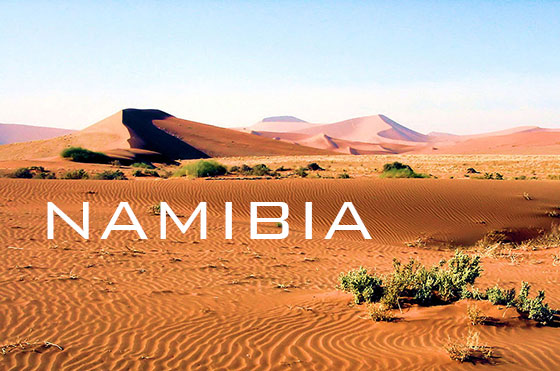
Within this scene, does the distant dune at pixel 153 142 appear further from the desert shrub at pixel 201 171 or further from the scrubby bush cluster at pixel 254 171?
the desert shrub at pixel 201 171

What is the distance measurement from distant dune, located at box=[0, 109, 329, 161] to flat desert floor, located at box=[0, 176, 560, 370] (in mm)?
38840

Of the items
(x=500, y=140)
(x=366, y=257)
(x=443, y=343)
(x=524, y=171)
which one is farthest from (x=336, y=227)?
(x=500, y=140)

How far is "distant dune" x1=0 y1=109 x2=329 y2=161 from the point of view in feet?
221

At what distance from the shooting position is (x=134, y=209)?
1992cm

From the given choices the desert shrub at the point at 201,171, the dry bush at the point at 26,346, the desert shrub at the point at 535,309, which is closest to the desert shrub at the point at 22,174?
the desert shrub at the point at 201,171

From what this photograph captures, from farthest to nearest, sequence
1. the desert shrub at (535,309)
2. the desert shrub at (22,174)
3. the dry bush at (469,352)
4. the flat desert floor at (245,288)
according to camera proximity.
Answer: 1. the desert shrub at (22,174)
2. the desert shrub at (535,309)
3. the flat desert floor at (245,288)
4. the dry bush at (469,352)

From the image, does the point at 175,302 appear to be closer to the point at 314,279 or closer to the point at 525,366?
the point at 314,279

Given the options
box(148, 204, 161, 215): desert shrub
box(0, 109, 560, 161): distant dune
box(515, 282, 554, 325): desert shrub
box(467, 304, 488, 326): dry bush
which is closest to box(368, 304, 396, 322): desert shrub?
box(467, 304, 488, 326): dry bush

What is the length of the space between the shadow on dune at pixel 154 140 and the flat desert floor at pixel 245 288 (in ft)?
178

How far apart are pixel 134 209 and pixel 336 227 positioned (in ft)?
26.1

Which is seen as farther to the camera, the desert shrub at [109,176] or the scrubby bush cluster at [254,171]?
the scrubby bush cluster at [254,171]

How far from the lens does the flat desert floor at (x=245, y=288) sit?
6141 millimetres

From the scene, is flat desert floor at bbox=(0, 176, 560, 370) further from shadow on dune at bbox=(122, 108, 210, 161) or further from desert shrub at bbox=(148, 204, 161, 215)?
shadow on dune at bbox=(122, 108, 210, 161)

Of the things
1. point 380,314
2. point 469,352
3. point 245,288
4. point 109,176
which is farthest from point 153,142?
point 469,352
